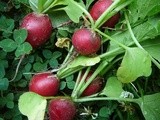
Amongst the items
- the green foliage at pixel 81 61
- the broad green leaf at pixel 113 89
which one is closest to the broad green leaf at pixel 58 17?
the green foliage at pixel 81 61

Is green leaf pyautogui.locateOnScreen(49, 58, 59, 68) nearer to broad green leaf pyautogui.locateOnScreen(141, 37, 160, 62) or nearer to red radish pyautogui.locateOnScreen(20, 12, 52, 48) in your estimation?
red radish pyautogui.locateOnScreen(20, 12, 52, 48)

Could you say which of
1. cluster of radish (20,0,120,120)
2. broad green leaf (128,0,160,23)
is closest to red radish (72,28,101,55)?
cluster of radish (20,0,120,120)

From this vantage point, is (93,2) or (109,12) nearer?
(109,12)

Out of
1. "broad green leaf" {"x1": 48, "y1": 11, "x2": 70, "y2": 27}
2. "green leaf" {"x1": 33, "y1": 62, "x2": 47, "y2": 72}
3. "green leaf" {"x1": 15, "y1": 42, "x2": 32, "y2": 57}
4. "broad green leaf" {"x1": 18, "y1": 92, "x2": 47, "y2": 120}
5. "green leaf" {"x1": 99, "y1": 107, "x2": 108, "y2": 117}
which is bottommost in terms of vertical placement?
"green leaf" {"x1": 99, "y1": 107, "x2": 108, "y2": 117}

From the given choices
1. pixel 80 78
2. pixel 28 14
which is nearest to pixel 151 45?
pixel 80 78

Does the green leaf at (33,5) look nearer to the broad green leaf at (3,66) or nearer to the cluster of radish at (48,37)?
the cluster of radish at (48,37)

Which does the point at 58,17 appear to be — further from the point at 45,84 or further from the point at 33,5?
the point at 45,84

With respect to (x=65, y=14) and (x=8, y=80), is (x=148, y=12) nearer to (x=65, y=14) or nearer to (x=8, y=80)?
(x=65, y=14)
